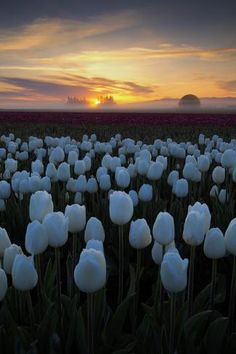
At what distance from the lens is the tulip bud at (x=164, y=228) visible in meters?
1.93

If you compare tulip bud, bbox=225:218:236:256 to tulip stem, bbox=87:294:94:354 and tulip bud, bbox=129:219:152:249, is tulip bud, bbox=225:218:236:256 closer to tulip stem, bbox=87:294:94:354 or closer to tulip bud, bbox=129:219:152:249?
tulip bud, bbox=129:219:152:249

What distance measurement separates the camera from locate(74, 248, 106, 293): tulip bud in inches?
60.2

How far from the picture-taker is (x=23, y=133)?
35.2 feet

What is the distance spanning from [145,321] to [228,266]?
4.70 ft

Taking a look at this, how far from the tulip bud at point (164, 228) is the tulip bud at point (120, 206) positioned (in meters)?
0.28

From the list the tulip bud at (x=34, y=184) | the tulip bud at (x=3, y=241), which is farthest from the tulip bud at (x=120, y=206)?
the tulip bud at (x=34, y=184)

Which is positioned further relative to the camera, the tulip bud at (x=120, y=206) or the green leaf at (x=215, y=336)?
the tulip bud at (x=120, y=206)

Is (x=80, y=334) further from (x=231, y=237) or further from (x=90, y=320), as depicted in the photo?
(x=231, y=237)

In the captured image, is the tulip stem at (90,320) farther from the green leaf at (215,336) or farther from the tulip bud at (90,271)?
the green leaf at (215,336)

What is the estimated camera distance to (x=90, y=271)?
60.6 inches

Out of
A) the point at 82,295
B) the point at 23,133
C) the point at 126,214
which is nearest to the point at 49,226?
the point at 126,214

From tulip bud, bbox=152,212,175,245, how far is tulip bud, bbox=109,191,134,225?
0.28m

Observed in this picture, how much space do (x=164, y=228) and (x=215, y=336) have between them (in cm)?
46

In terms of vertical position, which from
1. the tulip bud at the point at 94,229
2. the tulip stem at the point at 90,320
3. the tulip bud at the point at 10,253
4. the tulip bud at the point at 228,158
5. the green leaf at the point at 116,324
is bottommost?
the green leaf at the point at 116,324
